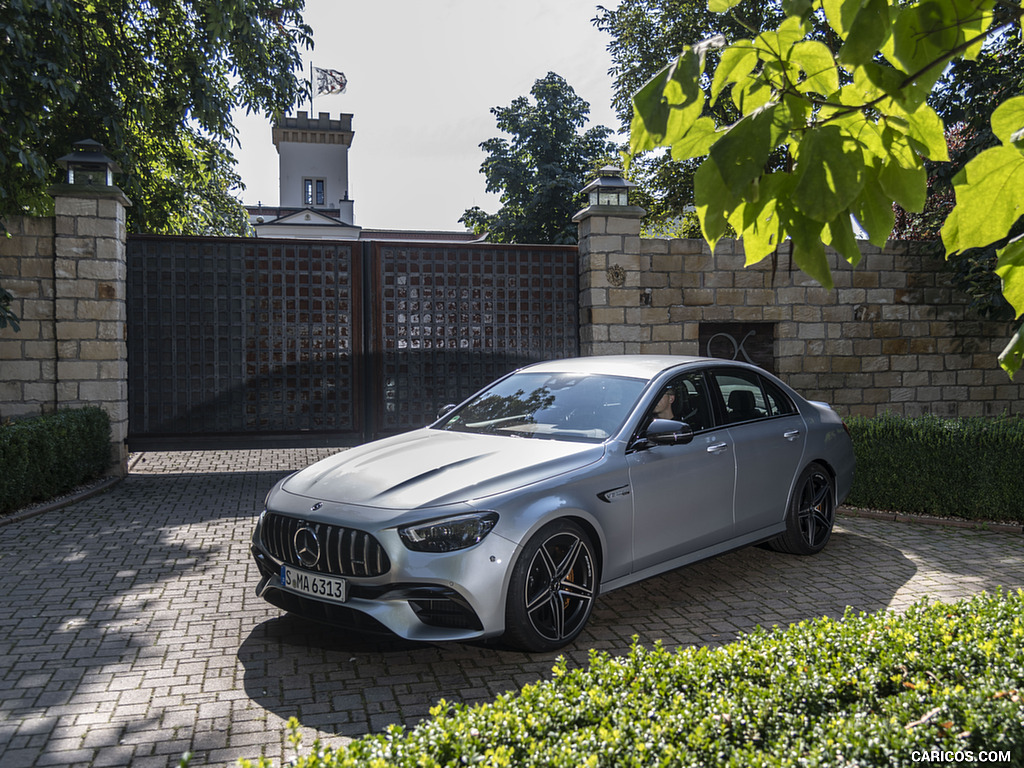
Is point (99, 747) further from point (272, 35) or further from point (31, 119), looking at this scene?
point (272, 35)

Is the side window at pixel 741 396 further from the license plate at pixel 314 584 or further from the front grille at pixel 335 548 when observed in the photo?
the license plate at pixel 314 584

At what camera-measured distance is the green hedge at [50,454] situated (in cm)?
843

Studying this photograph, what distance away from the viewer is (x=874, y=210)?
6.39 ft

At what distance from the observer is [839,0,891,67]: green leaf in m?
1.73

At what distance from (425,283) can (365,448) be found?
6.71 metres

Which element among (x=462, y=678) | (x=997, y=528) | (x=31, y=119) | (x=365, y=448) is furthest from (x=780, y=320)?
(x=31, y=119)

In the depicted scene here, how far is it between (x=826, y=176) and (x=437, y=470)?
3387mm

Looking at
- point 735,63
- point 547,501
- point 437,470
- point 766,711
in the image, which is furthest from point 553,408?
point 735,63

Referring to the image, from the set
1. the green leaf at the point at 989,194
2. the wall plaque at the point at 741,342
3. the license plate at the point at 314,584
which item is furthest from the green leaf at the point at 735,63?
the wall plaque at the point at 741,342

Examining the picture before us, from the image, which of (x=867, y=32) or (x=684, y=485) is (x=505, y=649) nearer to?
(x=684, y=485)

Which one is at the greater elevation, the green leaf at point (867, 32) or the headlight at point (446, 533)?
the green leaf at point (867, 32)

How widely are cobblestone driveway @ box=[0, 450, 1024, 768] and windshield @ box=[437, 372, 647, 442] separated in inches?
49.6

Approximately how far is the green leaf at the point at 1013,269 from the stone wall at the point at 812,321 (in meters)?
9.73

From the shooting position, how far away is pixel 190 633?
16.3 feet
